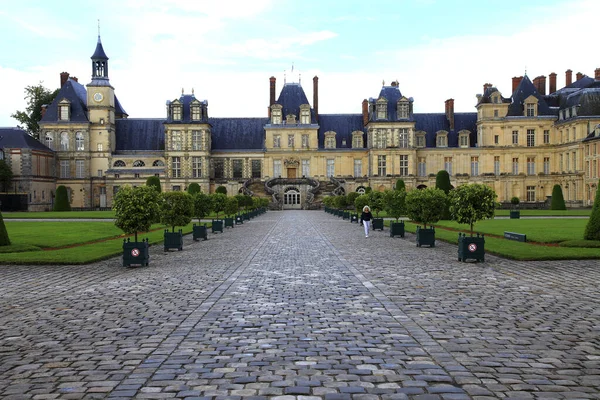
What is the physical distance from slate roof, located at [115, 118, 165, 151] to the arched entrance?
17511 mm

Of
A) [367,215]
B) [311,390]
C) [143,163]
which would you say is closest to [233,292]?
[311,390]

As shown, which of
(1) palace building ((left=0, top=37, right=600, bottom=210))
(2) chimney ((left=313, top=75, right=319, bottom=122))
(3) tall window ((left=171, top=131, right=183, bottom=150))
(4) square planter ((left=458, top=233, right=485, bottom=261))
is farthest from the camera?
(2) chimney ((left=313, top=75, right=319, bottom=122))

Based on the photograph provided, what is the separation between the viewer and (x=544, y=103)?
68250mm

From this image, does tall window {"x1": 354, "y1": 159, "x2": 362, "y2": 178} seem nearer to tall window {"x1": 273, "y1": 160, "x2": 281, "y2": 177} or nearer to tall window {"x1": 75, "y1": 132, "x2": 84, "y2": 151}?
tall window {"x1": 273, "y1": 160, "x2": 281, "y2": 177}

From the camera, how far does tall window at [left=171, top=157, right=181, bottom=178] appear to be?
2721 inches

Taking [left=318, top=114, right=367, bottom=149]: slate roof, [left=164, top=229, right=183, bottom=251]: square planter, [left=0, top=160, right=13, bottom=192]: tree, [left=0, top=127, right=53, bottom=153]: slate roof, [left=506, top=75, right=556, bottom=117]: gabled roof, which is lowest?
[left=164, top=229, right=183, bottom=251]: square planter

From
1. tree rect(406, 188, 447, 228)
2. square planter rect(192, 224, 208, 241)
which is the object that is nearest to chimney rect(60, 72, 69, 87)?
square planter rect(192, 224, 208, 241)

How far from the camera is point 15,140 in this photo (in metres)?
62.9

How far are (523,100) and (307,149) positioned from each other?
2684cm

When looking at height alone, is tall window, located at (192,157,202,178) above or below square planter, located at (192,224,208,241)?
above

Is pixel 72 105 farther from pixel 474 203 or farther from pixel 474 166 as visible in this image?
pixel 474 203

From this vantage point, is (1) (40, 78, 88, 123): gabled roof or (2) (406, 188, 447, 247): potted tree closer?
(2) (406, 188, 447, 247): potted tree

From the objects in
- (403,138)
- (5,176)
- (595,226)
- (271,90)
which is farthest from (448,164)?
(595,226)

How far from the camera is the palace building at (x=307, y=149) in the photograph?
68125 mm
